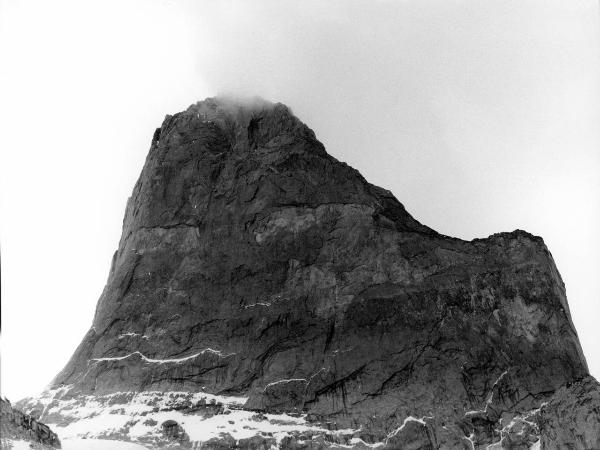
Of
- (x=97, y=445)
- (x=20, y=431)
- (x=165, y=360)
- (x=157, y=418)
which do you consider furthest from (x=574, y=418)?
(x=165, y=360)

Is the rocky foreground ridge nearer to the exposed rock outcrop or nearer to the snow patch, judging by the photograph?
the snow patch

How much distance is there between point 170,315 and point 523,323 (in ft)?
178

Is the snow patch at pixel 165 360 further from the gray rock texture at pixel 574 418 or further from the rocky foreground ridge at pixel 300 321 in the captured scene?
the gray rock texture at pixel 574 418

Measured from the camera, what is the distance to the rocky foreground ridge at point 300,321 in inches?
4855

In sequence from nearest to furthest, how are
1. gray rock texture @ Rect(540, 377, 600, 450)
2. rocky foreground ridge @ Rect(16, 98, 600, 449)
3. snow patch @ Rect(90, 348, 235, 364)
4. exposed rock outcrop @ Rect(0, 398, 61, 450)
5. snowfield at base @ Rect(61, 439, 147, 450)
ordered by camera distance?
gray rock texture @ Rect(540, 377, 600, 450)
exposed rock outcrop @ Rect(0, 398, 61, 450)
snowfield at base @ Rect(61, 439, 147, 450)
rocky foreground ridge @ Rect(16, 98, 600, 449)
snow patch @ Rect(90, 348, 235, 364)

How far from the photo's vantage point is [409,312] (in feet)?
450

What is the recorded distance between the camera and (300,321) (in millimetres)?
137750

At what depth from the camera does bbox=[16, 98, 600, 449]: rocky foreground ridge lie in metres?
123

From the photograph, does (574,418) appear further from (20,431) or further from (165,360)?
(165,360)

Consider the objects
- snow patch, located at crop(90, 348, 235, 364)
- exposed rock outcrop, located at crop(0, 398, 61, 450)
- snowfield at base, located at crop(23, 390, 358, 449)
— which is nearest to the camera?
exposed rock outcrop, located at crop(0, 398, 61, 450)

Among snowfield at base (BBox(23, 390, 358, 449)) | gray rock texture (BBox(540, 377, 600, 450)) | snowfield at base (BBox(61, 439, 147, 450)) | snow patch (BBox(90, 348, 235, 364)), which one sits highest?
snow patch (BBox(90, 348, 235, 364))

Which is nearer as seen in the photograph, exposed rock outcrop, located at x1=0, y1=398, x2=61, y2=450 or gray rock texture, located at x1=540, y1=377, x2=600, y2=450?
gray rock texture, located at x1=540, y1=377, x2=600, y2=450

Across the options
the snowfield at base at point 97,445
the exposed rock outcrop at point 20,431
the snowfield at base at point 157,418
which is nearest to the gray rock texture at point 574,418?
the snowfield at base at point 157,418

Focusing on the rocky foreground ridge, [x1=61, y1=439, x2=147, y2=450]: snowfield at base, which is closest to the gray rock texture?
the rocky foreground ridge
